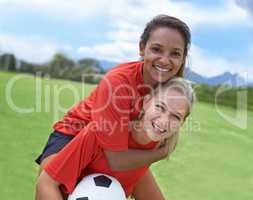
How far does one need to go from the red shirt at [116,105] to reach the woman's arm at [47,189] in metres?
0.25

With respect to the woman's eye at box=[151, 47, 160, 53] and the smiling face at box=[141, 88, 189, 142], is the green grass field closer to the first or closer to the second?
the smiling face at box=[141, 88, 189, 142]

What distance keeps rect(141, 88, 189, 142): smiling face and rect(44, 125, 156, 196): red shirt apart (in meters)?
0.08

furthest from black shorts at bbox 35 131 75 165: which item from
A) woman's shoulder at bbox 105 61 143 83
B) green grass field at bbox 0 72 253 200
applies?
green grass field at bbox 0 72 253 200

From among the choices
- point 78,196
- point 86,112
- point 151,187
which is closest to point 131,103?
point 86,112

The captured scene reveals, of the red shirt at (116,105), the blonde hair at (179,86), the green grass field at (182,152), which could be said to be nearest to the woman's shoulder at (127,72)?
the red shirt at (116,105)

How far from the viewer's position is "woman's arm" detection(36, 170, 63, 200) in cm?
200

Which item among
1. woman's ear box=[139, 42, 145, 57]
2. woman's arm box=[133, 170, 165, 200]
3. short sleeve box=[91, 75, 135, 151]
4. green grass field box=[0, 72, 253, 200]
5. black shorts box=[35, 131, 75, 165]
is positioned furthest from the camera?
green grass field box=[0, 72, 253, 200]

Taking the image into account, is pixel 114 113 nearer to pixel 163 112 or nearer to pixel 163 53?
pixel 163 112

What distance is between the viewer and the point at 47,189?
79.1 inches

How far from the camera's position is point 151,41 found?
1.98m

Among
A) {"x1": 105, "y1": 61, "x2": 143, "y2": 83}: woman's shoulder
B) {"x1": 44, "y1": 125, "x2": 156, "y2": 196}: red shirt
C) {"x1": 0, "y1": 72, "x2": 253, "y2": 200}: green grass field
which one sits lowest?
{"x1": 0, "y1": 72, "x2": 253, "y2": 200}: green grass field

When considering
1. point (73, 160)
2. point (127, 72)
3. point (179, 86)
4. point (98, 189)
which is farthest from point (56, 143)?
point (179, 86)

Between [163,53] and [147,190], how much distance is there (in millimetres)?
778

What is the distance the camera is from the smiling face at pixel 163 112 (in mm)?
1949
